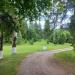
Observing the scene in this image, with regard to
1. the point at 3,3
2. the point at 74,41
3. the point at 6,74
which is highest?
the point at 3,3

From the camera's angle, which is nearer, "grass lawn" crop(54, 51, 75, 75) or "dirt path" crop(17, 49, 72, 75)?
"dirt path" crop(17, 49, 72, 75)

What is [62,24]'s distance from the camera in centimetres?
3102

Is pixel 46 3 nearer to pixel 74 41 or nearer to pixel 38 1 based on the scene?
pixel 38 1

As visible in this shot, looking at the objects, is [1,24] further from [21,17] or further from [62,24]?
[62,24]

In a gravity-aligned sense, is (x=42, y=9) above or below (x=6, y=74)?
above

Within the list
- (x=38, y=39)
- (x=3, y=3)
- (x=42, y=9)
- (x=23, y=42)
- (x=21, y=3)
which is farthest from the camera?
(x=38, y=39)

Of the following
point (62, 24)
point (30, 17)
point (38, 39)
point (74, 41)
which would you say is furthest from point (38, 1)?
point (38, 39)

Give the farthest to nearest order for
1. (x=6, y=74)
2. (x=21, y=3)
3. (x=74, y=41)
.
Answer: (x=74, y=41)
(x=6, y=74)
(x=21, y=3)

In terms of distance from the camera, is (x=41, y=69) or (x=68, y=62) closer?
(x=41, y=69)

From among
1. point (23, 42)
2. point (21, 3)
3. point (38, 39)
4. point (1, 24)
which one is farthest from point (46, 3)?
point (38, 39)

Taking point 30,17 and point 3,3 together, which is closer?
point 3,3

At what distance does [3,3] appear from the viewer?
42.8 feet

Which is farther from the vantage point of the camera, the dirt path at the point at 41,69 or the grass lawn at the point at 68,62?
the grass lawn at the point at 68,62

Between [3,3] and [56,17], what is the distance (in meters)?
20.1
